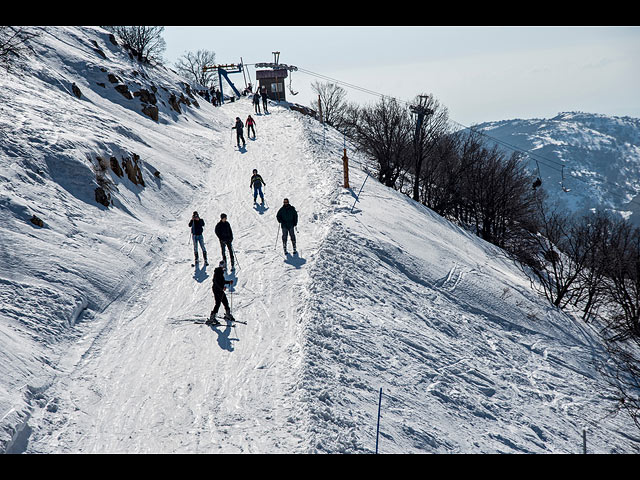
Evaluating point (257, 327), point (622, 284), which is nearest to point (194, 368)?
point (257, 327)

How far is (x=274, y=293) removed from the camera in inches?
504

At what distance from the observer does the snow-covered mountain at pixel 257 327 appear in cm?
840

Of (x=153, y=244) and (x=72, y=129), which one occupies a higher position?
(x=72, y=129)

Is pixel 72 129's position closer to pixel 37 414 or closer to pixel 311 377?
pixel 37 414

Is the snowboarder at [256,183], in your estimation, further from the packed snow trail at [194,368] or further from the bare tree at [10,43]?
the bare tree at [10,43]

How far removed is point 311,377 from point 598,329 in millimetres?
16594

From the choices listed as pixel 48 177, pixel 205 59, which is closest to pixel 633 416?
pixel 48 177

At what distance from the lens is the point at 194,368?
9.68m

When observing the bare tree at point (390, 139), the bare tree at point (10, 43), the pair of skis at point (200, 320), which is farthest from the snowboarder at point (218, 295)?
the bare tree at point (390, 139)

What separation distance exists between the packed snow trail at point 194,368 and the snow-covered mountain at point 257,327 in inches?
1.7

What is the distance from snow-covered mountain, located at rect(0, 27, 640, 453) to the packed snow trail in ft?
0.14

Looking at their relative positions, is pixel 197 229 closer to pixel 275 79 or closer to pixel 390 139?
pixel 390 139

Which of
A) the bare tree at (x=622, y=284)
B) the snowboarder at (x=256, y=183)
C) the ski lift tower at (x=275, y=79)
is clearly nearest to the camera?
the snowboarder at (x=256, y=183)

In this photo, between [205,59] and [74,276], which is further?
[205,59]
